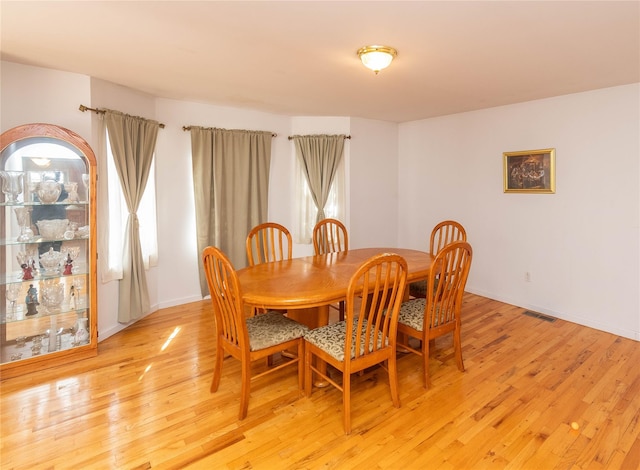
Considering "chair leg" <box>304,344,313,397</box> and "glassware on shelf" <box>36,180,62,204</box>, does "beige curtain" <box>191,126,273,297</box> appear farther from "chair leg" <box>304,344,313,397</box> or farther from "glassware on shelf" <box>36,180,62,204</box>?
"chair leg" <box>304,344,313,397</box>

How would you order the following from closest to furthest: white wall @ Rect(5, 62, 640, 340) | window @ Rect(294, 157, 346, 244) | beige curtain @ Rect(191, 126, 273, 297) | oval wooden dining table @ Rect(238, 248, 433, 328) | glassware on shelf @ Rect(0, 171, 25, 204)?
oval wooden dining table @ Rect(238, 248, 433, 328), glassware on shelf @ Rect(0, 171, 25, 204), white wall @ Rect(5, 62, 640, 340), beige curtain @ Rect(191, 126, 273, 297), window @ Rect(294, 157, 346, 244)

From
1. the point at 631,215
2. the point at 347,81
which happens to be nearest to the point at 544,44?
the point at 347,81

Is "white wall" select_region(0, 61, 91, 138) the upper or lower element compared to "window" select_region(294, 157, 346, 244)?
upper

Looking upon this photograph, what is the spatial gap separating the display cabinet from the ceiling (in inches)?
28.1

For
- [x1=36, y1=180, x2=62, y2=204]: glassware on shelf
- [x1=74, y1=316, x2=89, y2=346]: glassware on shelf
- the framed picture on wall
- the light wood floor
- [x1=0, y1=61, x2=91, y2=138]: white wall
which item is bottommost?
the light wood floor

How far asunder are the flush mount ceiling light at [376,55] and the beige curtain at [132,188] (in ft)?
7.44

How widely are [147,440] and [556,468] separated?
2.09 meters

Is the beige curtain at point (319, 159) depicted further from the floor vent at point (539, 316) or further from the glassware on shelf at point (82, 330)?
the glassware on shelf at point (82, 330)

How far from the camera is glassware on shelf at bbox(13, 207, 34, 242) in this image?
2.61m

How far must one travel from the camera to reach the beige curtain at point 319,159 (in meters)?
4.53

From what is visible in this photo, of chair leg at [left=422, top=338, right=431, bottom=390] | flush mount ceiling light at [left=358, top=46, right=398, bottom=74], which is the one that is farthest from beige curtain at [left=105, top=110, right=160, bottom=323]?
chair leg at [left=422, top=338, right=431, bottom=390]

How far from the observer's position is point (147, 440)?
190 centimetres

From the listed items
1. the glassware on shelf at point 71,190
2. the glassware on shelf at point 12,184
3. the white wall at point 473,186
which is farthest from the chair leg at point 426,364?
the glassware on shelf at point 12,184

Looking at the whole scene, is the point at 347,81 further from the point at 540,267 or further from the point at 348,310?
the point at 540,267
